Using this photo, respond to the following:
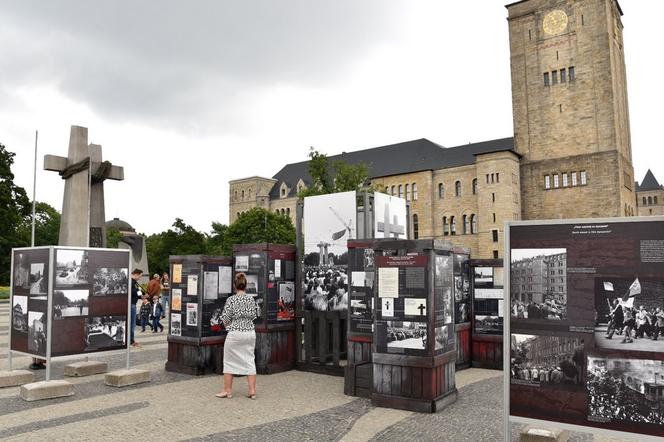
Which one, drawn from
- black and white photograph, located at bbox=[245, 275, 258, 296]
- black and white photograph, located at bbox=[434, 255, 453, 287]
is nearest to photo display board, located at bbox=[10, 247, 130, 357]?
black and white photograph, located at bbox=[245, 275, 258, 296]

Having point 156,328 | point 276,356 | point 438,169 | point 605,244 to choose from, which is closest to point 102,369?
point 276,356

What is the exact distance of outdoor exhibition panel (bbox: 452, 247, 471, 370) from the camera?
1082 centimetres

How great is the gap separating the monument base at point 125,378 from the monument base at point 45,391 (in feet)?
2.69

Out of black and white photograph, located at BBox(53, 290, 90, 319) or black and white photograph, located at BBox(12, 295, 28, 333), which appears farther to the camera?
black and white photograph, located at BBox(12, 295, 28, 333)

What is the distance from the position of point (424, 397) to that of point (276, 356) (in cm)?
408

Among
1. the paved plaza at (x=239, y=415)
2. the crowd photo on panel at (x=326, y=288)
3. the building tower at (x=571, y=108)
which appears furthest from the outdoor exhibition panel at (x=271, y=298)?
the building tower at (x=571, y=108)

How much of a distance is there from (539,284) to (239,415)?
4.38 meters

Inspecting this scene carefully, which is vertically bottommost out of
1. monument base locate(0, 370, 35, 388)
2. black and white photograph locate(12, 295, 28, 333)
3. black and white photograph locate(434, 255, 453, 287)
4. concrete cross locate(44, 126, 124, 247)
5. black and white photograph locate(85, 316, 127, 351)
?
monument base locate(0, 370, 35, 388)

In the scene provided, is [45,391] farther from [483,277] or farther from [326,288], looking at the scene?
[483,277]

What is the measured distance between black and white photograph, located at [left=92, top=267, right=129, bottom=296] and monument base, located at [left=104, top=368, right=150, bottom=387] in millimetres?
1440

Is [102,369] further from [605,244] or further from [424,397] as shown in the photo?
[605,244]

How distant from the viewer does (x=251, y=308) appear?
8109 mm

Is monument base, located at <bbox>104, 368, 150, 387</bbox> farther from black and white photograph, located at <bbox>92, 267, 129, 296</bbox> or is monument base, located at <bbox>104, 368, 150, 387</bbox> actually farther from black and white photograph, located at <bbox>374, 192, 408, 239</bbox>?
black and white photograph, located at <bbox>374, 192, 408, 239</bbox>

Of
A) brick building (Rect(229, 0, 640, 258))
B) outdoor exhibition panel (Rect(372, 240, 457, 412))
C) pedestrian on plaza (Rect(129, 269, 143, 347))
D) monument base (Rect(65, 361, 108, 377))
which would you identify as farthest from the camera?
brick building (Rect(229, 0, 640, 258))
